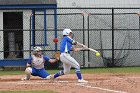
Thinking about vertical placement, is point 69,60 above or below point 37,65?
above

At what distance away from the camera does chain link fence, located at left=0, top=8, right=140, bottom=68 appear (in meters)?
24.1

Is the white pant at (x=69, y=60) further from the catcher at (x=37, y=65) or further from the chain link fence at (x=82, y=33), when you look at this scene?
the chain link fence at (x=82, y=33)

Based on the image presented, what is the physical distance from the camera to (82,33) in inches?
955

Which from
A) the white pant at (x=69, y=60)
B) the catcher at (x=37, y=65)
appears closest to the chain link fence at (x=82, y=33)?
the catcher at (x=37, y=65)

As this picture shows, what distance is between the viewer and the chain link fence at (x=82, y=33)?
949 inches

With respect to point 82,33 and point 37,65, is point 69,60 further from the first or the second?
point 82,33

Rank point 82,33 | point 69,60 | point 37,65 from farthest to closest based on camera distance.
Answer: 1. point 82,33
2. point 37,65
3. point 69,60

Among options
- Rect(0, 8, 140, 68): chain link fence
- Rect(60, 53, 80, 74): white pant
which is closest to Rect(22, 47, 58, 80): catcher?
Rect(60, 53, 80, 74): white pant

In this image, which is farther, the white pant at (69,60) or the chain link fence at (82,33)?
the chain link fence at (82,33)

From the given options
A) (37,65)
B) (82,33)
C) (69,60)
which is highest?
(82,33)

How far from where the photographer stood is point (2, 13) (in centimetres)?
2455

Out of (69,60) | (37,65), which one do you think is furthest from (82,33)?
(69,60)

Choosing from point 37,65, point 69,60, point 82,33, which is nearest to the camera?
point 69,60

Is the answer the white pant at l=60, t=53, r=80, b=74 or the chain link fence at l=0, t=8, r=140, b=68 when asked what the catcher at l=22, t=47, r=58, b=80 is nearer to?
the white pant at l=60, t=53, r=80, b=74
